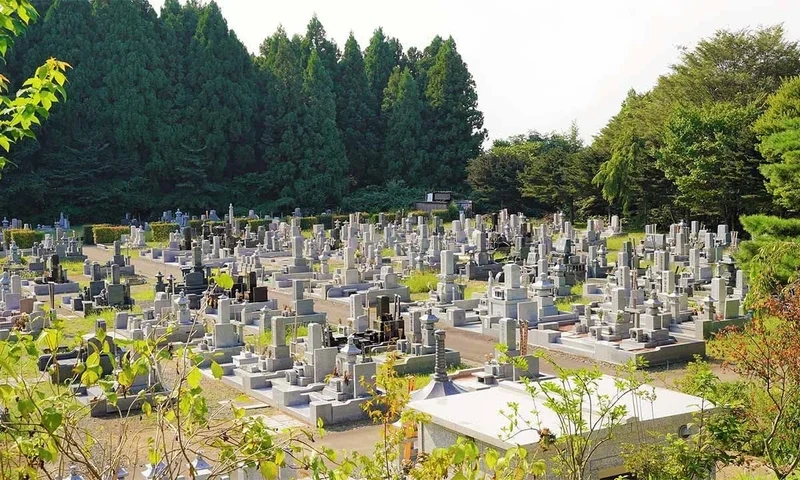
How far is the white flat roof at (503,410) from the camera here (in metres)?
8.16

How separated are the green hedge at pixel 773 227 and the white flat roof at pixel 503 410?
33.3 ft

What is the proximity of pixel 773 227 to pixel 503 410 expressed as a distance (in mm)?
12475

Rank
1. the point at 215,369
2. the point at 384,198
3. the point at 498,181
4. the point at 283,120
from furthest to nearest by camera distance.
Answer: the point at 283,120 → the point at 384,198 → the point at 498,181 → the point at 215,369

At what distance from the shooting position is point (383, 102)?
65.9 m

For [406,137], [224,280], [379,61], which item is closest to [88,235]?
[406,137]

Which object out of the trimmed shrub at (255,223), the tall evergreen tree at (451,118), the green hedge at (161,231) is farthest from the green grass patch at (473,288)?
the tall evergreen tree at (451,118)

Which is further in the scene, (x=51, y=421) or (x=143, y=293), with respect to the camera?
(x=143, y=293)

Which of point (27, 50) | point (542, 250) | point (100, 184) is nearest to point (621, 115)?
point (542, 250)

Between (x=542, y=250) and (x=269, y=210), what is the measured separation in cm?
2925

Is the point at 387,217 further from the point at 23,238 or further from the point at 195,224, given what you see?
the point at 23,238

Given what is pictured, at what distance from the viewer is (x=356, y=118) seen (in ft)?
213

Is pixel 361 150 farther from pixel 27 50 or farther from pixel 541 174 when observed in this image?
pixel 27 50

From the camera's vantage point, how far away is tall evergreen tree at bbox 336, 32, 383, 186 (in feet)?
210

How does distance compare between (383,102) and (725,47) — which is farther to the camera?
(383,102)
